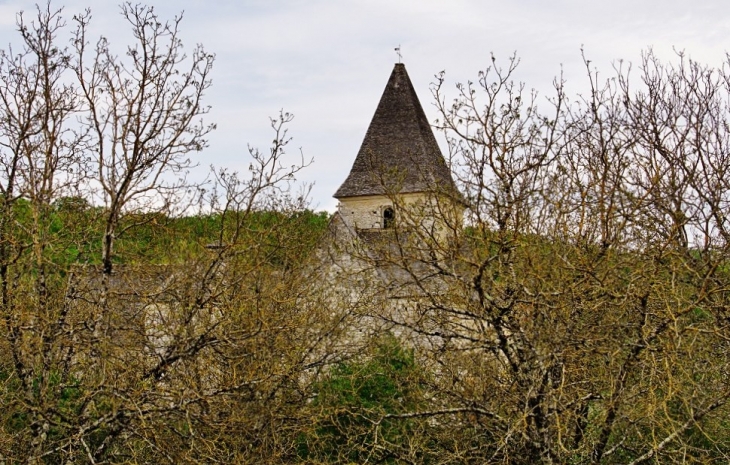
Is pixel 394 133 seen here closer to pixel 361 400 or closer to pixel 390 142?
pixel 390 142

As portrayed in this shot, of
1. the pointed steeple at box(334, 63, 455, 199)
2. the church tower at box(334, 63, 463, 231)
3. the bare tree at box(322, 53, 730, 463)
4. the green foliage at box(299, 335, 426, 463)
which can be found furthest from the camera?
the pointed steeple at box(334, 63, 455, 199)

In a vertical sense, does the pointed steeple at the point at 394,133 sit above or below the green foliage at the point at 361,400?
above

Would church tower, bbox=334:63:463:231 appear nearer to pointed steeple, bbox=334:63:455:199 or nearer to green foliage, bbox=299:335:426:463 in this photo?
pointed steeple, bbox=334:63:455:199

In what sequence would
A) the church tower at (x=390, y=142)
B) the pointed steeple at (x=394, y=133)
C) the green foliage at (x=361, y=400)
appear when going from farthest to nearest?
the pointed steeple at (x=394, y=133), the church tower at (x=390, y=142), the green foliage at (x=361, y=400)

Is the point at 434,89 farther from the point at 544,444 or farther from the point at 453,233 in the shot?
the point at 544,444

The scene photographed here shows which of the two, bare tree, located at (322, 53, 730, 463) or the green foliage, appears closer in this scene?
bare tree, located at (322, 53, 730, 463)

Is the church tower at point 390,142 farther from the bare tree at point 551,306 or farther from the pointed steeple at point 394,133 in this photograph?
the bare tree at point 551,306

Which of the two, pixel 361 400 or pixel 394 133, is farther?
pixel 394 133

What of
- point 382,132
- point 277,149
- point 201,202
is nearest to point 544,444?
point 277,149

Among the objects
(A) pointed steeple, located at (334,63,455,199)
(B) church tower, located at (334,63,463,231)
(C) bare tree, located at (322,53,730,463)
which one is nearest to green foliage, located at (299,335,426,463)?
(C) bare tree, located at (322,53,730,463)

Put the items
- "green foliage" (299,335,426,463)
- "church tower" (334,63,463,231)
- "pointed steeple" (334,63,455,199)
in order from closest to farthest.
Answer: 1. "green foliage" (299,335,426,463)
2. "church tower" (334,63,463,231)
3. "pointed steeple" (334,63,455,199)

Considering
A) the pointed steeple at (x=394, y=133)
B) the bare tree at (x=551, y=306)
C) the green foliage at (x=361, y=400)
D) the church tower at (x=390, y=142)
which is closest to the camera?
the bare tree at (x=551, y=306)

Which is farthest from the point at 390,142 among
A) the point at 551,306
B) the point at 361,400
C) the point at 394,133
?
the point at 551,306

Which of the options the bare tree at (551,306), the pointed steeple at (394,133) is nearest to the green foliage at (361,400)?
the bare tree at (551,306)
